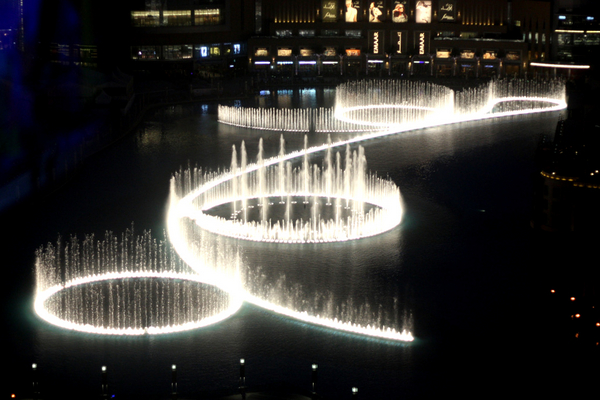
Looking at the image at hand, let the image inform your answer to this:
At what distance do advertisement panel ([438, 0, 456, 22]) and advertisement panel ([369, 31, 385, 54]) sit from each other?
6772 mm

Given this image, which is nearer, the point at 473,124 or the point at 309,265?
the point at 309,265

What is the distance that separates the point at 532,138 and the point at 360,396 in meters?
33.5

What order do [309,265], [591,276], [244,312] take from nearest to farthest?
[244,312] < [591,276] < [309,265]

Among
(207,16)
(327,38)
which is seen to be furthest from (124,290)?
(207,16)

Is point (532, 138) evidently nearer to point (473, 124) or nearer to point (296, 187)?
point (473, 124)

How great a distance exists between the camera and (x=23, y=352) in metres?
20.7

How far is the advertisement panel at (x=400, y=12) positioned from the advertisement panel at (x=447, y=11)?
12.1 ft

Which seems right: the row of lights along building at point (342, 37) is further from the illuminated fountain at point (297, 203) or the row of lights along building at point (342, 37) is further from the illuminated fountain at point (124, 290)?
the illuminated fountain at point (124, 290)

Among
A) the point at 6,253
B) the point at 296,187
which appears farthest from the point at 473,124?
the point at 6,253

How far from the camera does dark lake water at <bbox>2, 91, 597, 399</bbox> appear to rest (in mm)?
19453

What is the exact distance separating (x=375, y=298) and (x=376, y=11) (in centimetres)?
→ 7596

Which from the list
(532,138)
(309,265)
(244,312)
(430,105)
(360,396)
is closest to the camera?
(360,396)

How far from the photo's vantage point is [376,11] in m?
96.2

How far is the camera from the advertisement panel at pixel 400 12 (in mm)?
96062
